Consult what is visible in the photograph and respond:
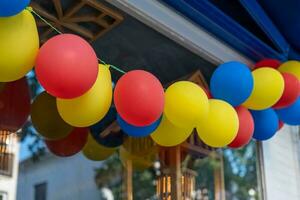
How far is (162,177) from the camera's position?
2838mm

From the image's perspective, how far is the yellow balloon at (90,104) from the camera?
1.88 meters

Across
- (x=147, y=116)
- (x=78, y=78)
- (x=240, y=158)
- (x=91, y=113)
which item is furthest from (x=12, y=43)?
(x=240, y=158)

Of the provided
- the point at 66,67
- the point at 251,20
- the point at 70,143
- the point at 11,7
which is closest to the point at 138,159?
the point at 70,143

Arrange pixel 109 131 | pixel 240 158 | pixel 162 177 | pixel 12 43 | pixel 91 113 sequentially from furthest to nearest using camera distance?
1. pixel 240 158
2. pixel 162 177
3. pixel 109 131
4. pixel 91 113
5. pixel 12 43

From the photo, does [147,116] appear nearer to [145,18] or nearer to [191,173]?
[145,18]

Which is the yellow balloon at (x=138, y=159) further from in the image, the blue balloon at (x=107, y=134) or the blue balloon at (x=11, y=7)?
the blue balloon at (x=11, y=7)

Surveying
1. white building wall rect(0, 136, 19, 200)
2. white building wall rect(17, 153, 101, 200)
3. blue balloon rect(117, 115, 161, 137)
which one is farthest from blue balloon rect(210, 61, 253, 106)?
white building wall rect(0, 136, 19, 200)

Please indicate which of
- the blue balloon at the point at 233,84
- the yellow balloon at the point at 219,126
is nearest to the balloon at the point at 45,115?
the yellow balloon at the point at 219,126

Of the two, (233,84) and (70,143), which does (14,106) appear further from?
(233,84)

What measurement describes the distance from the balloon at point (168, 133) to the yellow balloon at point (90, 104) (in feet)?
1.29

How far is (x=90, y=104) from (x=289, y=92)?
121cm

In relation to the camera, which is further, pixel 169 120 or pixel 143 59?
pixel 143 59

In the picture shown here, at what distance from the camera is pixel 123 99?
195cm

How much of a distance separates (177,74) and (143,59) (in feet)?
0.81
